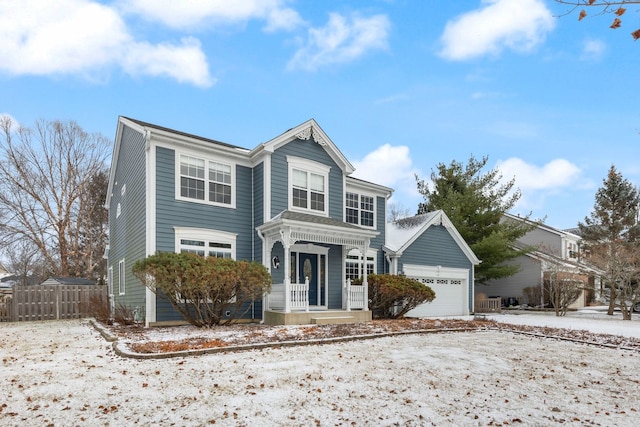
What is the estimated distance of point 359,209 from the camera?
1888cm

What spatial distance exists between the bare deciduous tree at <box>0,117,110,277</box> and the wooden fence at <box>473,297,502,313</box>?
80.5ft

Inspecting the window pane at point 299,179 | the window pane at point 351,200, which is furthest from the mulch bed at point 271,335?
the window pane at point 351,200

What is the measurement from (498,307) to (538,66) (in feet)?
59.2

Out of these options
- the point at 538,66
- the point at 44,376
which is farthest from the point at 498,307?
the point at 44,376

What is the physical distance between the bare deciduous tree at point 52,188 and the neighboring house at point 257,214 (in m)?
13.7

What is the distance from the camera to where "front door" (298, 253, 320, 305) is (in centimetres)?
1631

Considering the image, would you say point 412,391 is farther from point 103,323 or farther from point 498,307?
point 498,307

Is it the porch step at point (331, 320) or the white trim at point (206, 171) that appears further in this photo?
the white trim at point (206, 171)

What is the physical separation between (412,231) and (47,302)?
15034 millimetres

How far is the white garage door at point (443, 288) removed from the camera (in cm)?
2005

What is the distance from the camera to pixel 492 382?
6.55m

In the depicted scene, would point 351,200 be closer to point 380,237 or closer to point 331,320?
point 380,237

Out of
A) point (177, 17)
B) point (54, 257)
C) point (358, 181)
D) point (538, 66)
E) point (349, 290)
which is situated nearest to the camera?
point (538, 66)

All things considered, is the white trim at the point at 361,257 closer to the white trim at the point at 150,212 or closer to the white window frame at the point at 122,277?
the white trim at the point at 150,212
